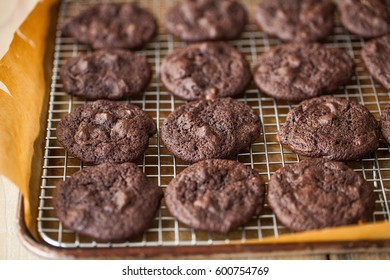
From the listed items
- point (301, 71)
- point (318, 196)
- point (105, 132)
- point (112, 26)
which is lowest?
point (318, 196)

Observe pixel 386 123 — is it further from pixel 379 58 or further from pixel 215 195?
pixel 215 195

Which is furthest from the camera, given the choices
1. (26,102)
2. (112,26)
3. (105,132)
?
(112,26)

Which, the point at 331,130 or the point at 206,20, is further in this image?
the point at 206,20

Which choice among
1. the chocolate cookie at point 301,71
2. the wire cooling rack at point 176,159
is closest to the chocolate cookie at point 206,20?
the wire cooling rack at point 176,159

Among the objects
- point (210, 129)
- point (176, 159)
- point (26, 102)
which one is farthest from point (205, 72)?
point (26, 102)

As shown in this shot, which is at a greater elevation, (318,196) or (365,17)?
(365,17)

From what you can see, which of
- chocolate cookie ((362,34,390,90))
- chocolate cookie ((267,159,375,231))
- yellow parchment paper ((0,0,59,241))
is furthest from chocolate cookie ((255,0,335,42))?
yellow parchment paper ((0,0,59,241))
